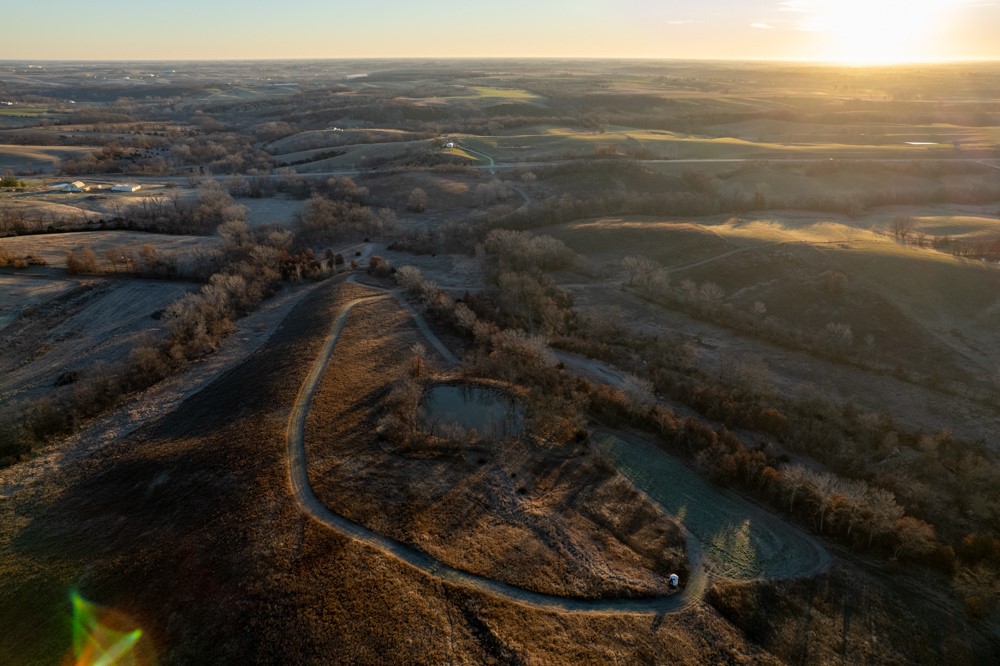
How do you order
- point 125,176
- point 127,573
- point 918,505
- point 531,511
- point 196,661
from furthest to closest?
point 125,176, point 918,505, point 531,511, point 127,573, point 196,661

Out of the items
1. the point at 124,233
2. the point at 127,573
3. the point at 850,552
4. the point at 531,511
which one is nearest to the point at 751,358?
the point at 850,552

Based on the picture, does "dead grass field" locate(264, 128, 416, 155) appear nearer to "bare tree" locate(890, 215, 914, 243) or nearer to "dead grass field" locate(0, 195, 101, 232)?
"dead grass field" locate(0, 195, 101, 232)

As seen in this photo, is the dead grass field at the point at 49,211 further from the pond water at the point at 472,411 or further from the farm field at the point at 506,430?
the pond water at the point at 472,411

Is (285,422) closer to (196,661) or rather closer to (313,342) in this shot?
(313,342)

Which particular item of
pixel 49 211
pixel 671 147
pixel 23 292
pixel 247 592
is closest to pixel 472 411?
pixel 247 592

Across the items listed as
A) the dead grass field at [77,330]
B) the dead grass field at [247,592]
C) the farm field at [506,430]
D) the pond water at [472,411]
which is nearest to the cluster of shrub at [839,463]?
the farm field at [506,430]

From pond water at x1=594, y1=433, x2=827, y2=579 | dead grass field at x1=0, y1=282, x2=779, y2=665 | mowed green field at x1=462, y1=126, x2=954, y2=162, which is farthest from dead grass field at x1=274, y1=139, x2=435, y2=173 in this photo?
pond water at x1=594, y1=433, x2=827, y2=579
